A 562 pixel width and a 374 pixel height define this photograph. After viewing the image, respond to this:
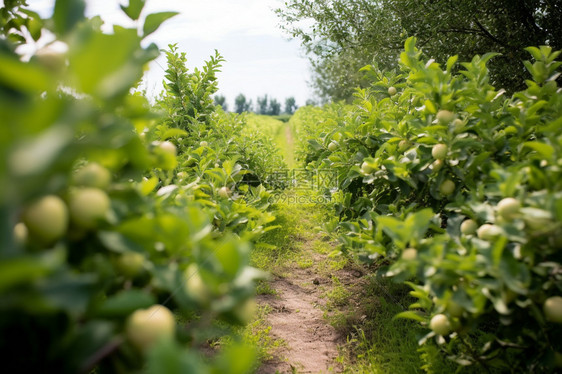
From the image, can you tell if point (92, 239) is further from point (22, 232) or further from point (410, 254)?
point (410, 254)

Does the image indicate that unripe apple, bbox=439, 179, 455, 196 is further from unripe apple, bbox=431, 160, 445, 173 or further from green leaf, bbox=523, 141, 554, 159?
green leaf, bbox=523, 141, 554, 159

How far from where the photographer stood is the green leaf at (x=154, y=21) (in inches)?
41.1

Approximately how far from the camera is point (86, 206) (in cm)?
76

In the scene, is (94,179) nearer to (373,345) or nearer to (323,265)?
(373,345)

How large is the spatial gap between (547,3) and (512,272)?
498 centimetres

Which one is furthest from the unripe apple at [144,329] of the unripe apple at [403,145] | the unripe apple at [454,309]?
the unripe apple at [403,145]

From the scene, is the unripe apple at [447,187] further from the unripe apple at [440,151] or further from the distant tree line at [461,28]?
the distant tree line at [461,28]

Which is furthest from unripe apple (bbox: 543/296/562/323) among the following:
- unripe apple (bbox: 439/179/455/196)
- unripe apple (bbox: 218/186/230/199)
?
unripe apple (bbox: 218/186/230/199)

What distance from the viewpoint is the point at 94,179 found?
2.64 feet

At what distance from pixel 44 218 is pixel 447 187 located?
176 cm

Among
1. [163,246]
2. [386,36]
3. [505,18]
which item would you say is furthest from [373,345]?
[505,18]

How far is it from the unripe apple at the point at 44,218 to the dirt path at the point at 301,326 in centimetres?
167

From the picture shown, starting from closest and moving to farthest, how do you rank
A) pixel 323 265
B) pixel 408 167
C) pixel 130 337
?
pixel 130 337, pixel 408 167, pixel 323 265

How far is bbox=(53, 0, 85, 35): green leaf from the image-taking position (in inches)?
29.1
